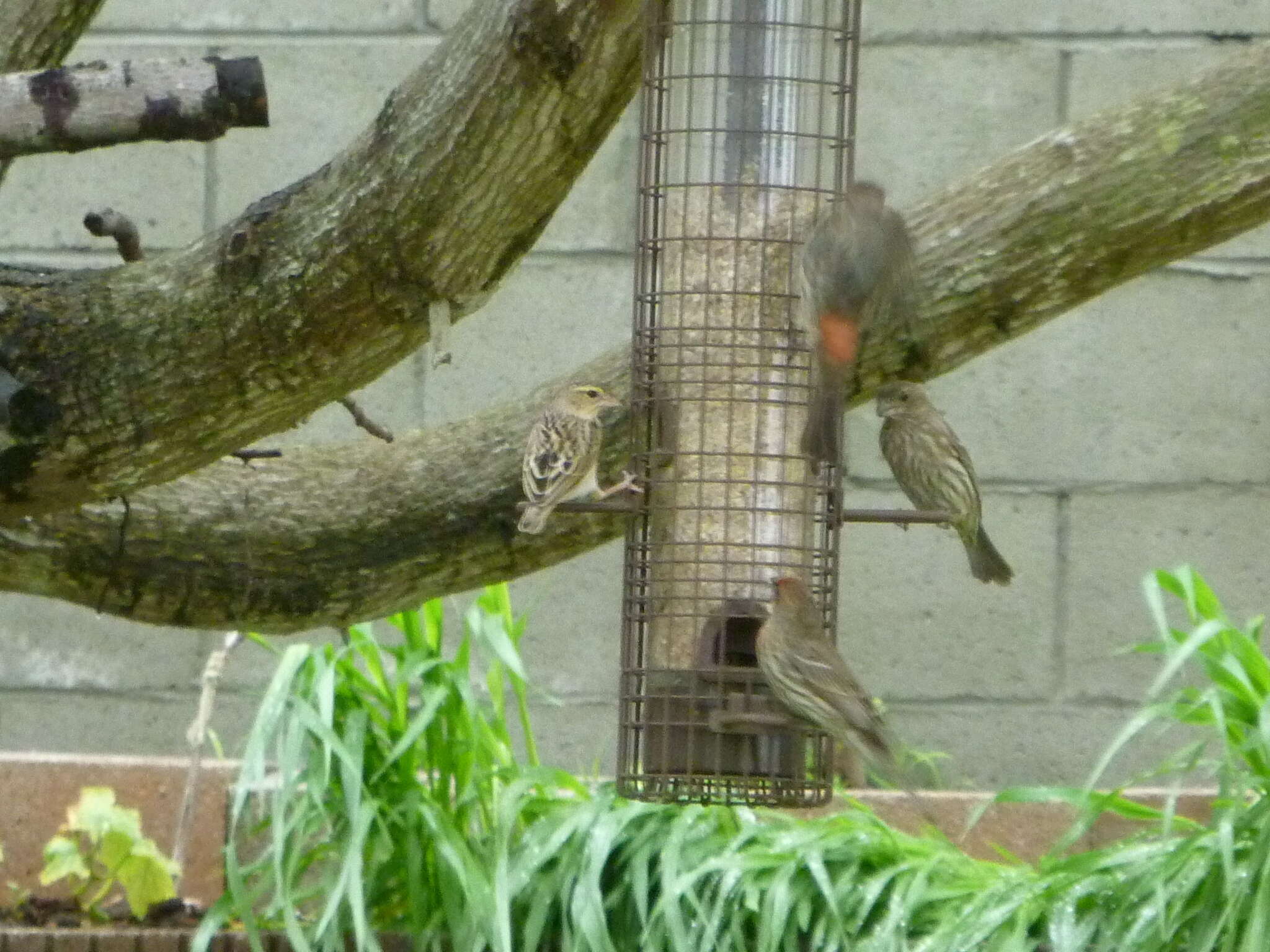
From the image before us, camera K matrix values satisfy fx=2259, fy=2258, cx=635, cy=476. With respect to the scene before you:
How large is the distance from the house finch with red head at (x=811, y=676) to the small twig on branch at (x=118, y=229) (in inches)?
42.8

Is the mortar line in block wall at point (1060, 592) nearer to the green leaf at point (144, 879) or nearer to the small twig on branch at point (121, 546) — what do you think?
the green leaf at point (144, 879)

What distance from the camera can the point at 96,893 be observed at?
5105 mm

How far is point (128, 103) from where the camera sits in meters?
2.58

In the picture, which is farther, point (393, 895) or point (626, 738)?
point (393, 895)

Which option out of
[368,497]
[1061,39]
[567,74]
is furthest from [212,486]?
[1061,39]

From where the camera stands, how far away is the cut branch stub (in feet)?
8.46

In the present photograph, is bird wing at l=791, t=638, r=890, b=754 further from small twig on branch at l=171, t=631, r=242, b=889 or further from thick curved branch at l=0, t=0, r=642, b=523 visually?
small twig on branch at l=171, t=631, r=242, b=889

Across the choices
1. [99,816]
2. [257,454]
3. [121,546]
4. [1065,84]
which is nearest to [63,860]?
[99,816]

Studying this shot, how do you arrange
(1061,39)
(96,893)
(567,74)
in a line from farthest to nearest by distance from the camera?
1. (1061,39)
2. (96,893)
3. (567,74)

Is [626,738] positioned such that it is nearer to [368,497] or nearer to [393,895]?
[368,497]

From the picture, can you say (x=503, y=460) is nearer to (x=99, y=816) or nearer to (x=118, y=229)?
(x=118, y=229)

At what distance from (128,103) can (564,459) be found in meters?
1.12

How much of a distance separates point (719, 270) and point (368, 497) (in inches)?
29.6

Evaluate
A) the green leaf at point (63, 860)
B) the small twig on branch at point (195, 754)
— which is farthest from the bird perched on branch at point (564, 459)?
the green leaf at point (63, 860)
